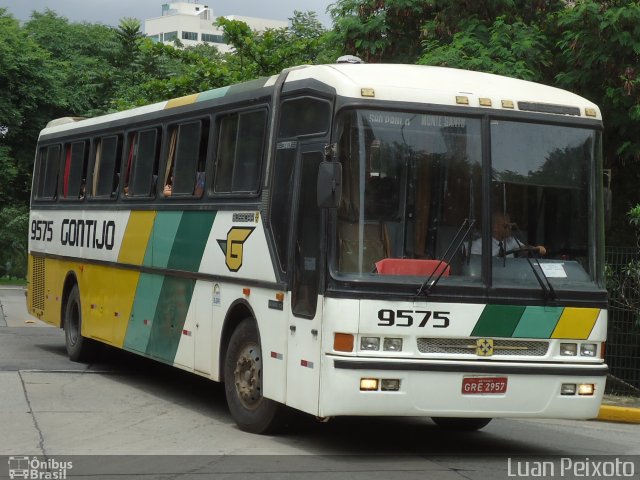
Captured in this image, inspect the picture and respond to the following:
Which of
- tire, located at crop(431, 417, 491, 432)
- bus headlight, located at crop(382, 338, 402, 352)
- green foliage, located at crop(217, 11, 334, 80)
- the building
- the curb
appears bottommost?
tire, located at crop(431, 417, 491, 432)

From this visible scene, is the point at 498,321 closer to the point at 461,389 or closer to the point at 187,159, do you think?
the point at 461,389

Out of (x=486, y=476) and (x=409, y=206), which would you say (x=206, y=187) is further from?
(x=486, y=476)

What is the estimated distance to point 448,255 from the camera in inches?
374

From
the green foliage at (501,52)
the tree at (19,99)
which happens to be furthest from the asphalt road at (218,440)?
the tree at (19,99)

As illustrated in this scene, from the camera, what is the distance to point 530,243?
9.80m

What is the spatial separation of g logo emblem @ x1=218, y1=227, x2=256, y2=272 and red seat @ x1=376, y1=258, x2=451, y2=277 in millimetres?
1916

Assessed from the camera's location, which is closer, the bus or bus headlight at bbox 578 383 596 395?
the bus

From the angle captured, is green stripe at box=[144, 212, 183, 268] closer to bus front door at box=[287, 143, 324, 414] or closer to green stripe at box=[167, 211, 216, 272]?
green stripe at box=[167, 211, 216, 272]

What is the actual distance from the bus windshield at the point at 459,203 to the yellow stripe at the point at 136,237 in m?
4.75

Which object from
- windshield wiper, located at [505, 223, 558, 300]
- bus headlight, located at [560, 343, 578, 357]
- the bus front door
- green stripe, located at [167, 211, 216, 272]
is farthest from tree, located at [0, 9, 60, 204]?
bus headlight, located at [560, 343, 578, 357]

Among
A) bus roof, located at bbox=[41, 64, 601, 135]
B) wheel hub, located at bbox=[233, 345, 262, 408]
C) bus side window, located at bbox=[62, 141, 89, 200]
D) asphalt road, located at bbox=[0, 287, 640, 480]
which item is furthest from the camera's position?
bus side window, located at bbox=[62, 141, 89, 200]

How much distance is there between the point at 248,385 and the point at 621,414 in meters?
4.88

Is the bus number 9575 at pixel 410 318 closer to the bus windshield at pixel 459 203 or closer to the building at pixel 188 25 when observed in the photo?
the bus windshield at pixel 459 203

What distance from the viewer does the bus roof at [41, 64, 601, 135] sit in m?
9.61
